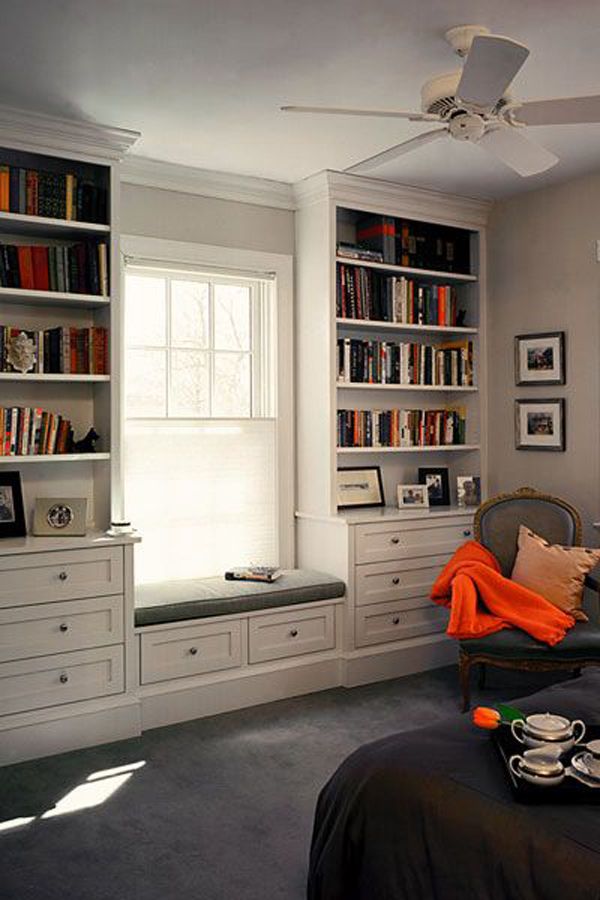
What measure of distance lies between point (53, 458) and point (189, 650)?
107 centimetres

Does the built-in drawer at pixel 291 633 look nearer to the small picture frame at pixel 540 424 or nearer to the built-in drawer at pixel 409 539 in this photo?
the built-in drawer at pixel 409 539

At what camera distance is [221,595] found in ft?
13.0

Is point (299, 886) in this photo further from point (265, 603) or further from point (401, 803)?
point (265, 603)

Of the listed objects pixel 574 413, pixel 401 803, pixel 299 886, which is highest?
pixel 574 413

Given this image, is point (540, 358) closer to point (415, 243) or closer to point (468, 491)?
point (468, 491)

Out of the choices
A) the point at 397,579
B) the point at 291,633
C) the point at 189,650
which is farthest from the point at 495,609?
the point at 189,650

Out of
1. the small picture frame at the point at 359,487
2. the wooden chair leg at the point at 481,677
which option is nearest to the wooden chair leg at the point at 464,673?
the wooden chair leg at the point at 481,677

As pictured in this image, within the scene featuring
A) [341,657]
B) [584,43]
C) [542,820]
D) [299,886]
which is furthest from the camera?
[341,657]

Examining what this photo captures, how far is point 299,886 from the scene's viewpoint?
2.49m

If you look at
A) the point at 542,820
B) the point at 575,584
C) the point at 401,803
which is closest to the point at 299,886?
the point at 401,803

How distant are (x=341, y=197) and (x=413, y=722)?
2632mm

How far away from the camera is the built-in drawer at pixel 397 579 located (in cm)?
441

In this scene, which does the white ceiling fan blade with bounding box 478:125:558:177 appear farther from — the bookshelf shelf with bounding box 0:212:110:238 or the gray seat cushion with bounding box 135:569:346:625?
the gray seat cushion with bounding box 135:569:346:625

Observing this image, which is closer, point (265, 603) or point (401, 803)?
point (401, 803)
